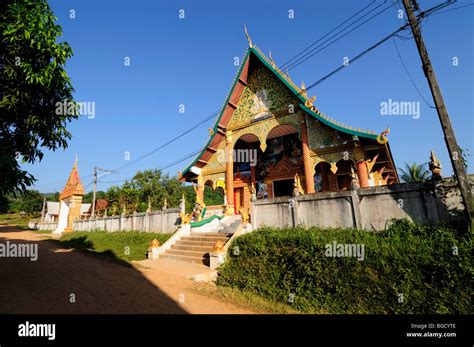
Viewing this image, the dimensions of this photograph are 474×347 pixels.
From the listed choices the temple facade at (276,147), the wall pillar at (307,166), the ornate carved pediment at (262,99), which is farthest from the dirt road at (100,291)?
the ornate carved pediment at (262,99)

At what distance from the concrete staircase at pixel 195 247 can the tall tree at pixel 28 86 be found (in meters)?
6.13

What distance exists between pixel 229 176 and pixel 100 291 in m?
10.2

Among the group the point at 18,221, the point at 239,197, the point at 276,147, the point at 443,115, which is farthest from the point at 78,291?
the point at 18,221

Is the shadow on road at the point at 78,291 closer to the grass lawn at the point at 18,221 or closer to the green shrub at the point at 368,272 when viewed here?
the green shrub at the point at 368,272

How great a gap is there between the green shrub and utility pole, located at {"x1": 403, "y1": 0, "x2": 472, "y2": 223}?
3.07ft

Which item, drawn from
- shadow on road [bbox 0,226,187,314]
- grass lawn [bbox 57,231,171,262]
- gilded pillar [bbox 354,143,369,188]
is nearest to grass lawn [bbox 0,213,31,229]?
grass lawn [bbox 57,231,171,262]

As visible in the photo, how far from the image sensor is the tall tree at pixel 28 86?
551 cm

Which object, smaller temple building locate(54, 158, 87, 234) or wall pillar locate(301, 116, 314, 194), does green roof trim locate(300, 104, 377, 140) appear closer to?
wall pillar locate(301, 116, 314, 194)

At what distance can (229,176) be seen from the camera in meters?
15.4

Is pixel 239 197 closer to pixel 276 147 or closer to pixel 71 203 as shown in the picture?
pixel 276 147

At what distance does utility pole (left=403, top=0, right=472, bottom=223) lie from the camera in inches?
198
